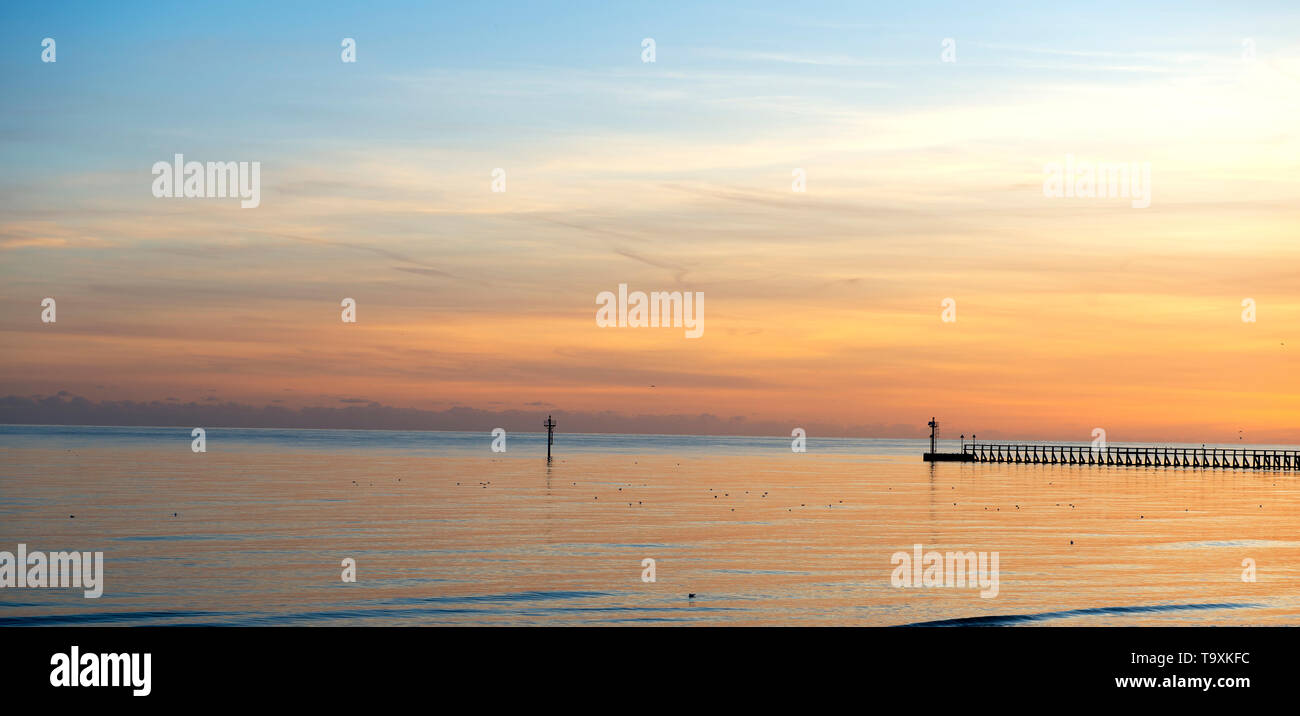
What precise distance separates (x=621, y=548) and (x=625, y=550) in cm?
68

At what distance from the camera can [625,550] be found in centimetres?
4066

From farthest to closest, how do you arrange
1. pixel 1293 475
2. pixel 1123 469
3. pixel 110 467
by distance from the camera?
pixel 1123 469, pixel 1293 475, pixel 110 467

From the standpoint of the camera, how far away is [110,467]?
322 ft

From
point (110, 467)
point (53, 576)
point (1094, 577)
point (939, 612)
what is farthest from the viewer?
point (110, 467)

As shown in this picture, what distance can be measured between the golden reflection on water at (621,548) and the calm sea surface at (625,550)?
15 centimetres

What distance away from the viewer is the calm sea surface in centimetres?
2745

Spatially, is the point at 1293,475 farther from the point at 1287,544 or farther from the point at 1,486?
the point at 1,486

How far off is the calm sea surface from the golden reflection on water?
0.50ft

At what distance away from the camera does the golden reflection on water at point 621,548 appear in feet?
90.9

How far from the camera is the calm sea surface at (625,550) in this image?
27453 mm

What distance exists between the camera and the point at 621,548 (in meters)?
41.3
